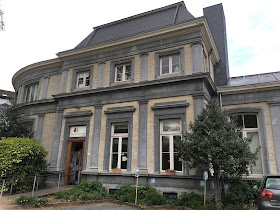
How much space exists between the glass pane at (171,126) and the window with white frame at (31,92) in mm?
10636

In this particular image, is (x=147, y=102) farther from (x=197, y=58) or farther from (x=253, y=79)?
(x=253, y=79)

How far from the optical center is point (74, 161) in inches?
552

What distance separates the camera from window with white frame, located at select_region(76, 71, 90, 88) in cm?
1434

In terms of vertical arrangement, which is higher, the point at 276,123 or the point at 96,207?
the point at 276,123

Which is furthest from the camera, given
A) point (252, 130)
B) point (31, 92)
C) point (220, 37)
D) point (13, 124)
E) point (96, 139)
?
point (31, 92)

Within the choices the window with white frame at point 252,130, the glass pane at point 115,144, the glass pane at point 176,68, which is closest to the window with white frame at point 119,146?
the glass pane at point 115,144

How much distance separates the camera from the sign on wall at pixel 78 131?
43.5ft

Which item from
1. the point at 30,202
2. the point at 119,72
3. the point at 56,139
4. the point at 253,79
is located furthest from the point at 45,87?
the point at 253,79

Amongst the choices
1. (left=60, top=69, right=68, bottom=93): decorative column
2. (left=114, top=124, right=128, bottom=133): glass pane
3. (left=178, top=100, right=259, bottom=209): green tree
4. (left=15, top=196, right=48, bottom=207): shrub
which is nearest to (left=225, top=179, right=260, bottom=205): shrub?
(left=178, top=100, right=259, bottom=209): green tree

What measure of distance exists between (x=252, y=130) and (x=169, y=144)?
15.1 feet

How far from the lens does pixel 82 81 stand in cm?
1457

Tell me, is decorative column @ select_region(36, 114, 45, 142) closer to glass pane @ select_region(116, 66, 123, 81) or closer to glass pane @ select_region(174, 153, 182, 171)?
glass pane @ select_region(116, 66, 123, 81)

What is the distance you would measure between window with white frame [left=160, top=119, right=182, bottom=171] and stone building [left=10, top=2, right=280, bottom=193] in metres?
0.05

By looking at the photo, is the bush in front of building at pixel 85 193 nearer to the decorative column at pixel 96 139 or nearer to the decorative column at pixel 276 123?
the decorative column at pixel 96 139
